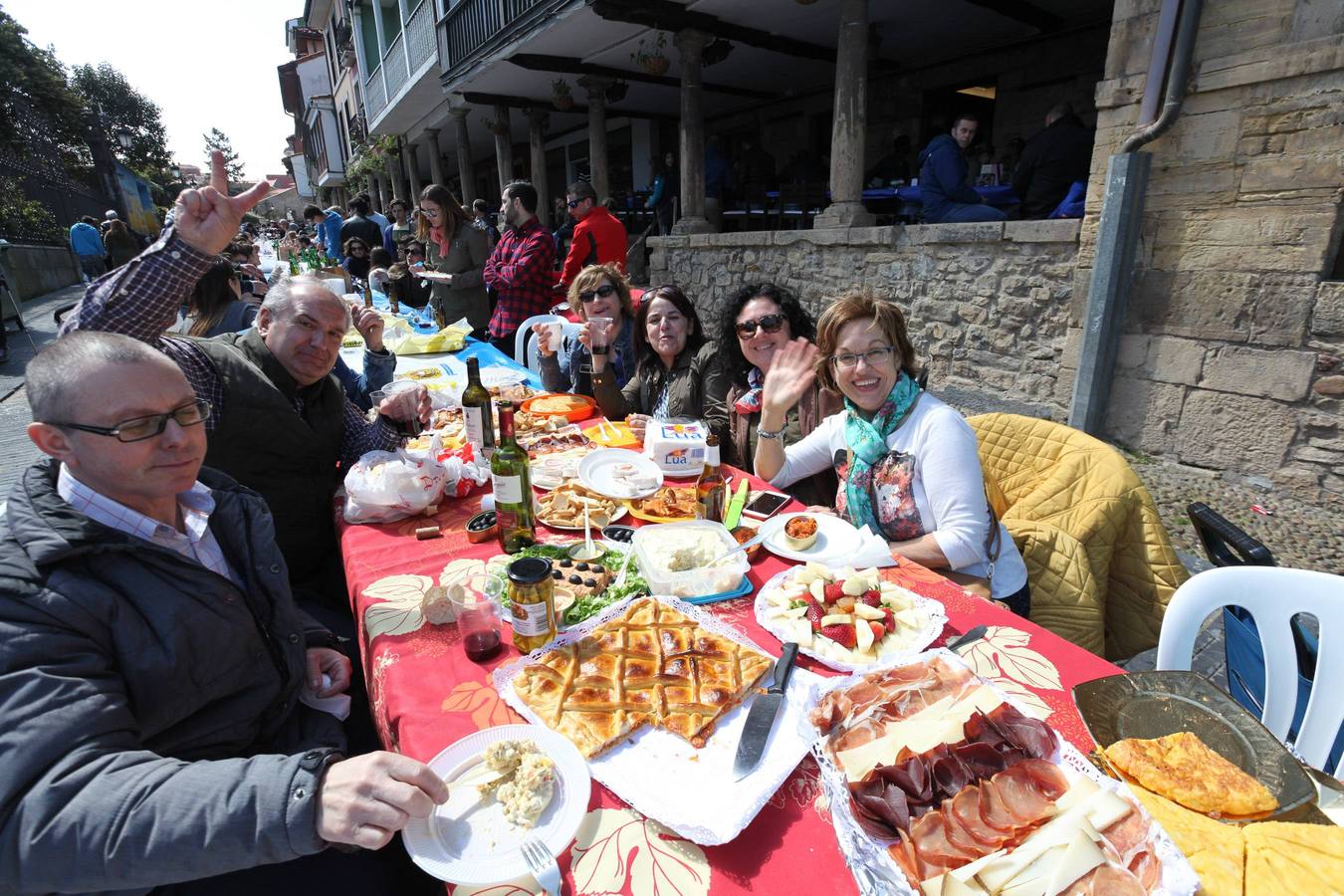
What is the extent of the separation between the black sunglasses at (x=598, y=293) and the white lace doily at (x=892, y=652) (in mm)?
3135

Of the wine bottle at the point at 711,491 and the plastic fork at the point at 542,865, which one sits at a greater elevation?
the wine bottle at the point at 711,491

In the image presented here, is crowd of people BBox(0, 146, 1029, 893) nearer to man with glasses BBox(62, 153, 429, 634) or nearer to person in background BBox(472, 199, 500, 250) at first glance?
man with glasses BBox(62, 153, 429, 634)

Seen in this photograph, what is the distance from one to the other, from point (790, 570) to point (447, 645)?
1.00 m

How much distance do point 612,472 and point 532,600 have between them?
1.23 meters

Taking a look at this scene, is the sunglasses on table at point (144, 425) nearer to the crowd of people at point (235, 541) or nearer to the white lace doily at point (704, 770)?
the crowd of people at point (235, 541)

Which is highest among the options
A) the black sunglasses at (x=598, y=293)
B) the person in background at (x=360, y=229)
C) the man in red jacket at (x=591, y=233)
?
the person in background at (x=360, y=229)

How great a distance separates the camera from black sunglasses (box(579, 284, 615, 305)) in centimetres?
440

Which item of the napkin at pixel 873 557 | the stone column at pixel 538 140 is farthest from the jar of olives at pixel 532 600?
the stone column at pixel 538 140

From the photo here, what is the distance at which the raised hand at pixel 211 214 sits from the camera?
2.28 meters

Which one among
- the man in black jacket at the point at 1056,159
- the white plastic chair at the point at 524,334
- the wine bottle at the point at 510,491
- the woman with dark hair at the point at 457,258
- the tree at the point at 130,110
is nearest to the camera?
the wine bottle at the point at 510,491

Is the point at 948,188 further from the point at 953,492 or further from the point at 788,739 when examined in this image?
the point at 788,739

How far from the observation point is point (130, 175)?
2706 centimetres

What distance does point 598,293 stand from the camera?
440 cm

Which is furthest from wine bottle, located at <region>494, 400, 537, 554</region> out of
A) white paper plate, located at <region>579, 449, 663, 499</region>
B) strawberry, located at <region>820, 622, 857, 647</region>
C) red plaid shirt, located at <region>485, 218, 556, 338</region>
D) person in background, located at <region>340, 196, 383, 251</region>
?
person in background, located at <region>340, 196, 383, 251</region>
